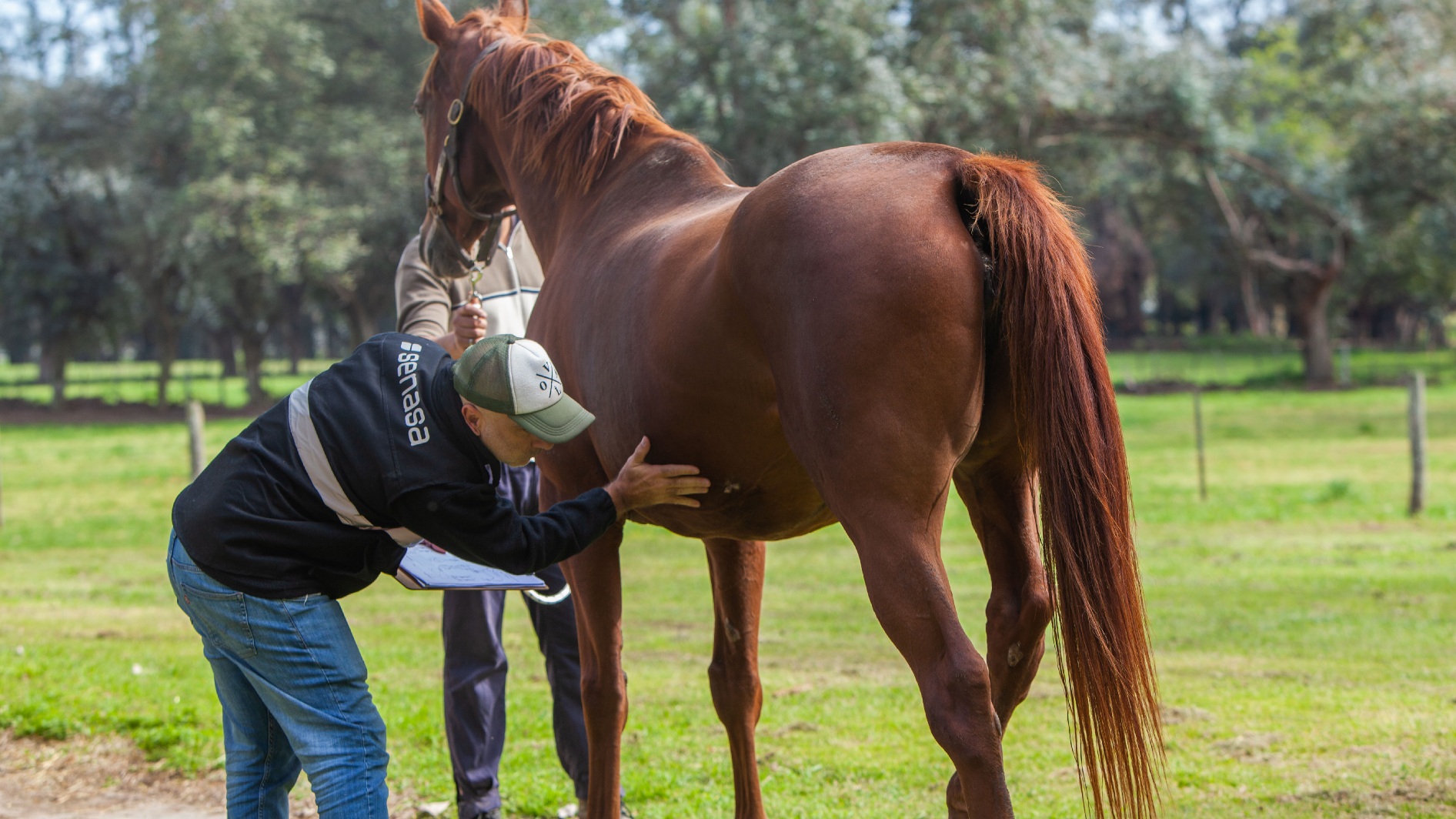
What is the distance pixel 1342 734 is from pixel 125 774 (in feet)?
15.5

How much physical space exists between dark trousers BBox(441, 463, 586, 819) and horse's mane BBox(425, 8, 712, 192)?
1.19 metres

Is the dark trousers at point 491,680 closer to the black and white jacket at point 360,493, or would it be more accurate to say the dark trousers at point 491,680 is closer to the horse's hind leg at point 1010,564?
the black and white jacket at point 360,493

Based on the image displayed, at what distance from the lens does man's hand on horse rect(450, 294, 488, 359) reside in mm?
3674

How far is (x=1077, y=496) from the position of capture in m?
2.25

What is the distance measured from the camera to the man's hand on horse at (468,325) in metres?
3.67

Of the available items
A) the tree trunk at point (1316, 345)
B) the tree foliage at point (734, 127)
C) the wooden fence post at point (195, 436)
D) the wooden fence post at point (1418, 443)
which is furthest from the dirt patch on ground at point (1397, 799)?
the tree trunk at point (1316, 345)

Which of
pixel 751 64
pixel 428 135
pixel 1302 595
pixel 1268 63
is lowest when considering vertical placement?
pixel 1302 595

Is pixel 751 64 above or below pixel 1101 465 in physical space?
above

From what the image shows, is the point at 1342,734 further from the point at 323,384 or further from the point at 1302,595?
the point at 323,384

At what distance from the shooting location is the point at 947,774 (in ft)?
13.7

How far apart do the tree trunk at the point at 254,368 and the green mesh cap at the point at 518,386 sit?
2771 centimetres

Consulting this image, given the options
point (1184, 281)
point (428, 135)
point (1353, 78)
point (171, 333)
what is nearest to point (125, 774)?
point (428, 135)

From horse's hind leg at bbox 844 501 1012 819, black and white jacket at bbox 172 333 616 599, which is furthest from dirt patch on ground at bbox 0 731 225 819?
horse's hind leg at bbox 844 501 1012 819

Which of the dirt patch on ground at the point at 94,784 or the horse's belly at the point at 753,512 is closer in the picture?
the horse's belly at the point at 753,512
